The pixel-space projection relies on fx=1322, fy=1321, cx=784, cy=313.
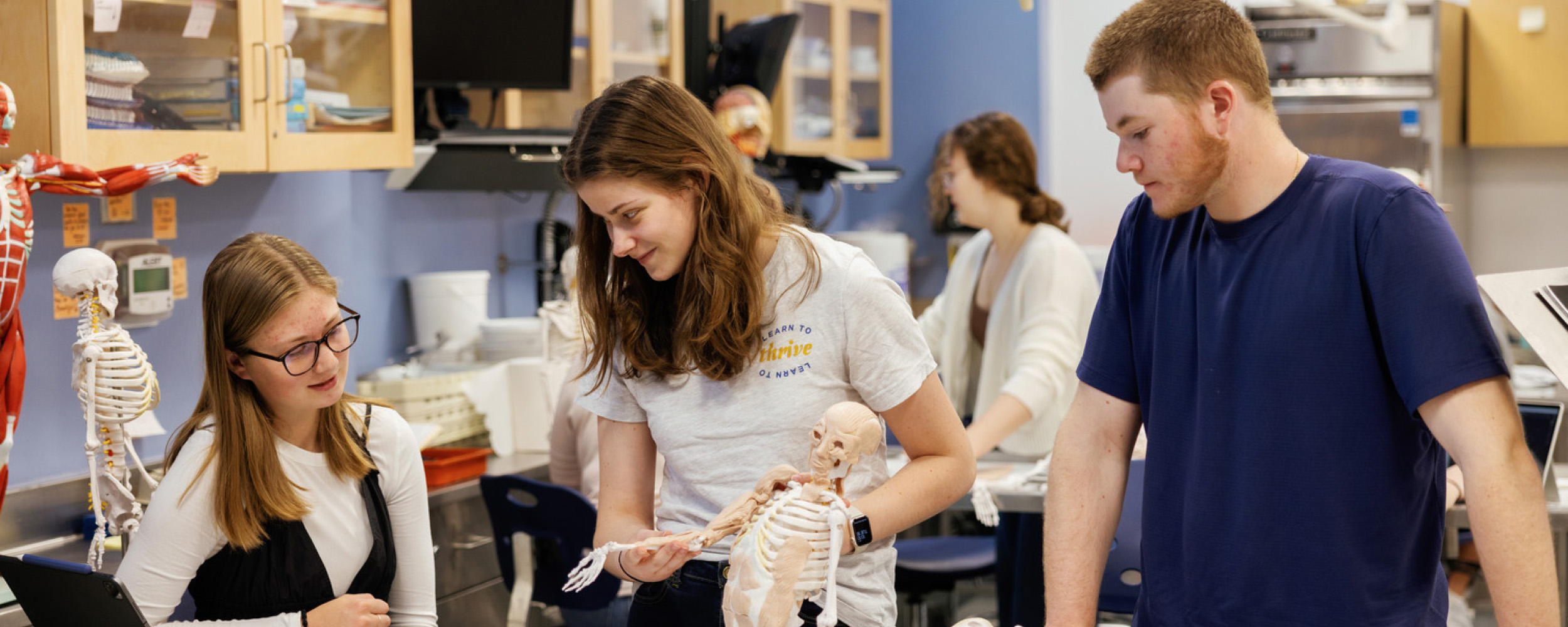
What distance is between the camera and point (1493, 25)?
4781 millimetres

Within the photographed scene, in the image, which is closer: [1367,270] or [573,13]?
[1367,270]

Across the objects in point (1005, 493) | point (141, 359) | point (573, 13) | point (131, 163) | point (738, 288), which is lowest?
point (1005, 493)

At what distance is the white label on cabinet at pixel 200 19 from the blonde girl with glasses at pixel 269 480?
1019 millimetres

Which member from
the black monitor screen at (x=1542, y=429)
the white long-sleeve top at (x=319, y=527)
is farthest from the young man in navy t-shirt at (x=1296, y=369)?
the black monitor screen at (x=1542, y=429)

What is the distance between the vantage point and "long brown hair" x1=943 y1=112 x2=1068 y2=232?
9.93ft

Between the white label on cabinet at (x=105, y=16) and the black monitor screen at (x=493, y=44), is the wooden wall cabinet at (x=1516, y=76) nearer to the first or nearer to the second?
the black monitor screen at (x=493, y=44)

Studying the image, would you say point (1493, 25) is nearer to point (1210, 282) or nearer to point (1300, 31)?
point (1300, 31)

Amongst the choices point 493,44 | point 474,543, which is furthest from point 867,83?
point 474,543

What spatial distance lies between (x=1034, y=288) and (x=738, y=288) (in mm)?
1559

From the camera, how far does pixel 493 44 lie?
10.9ft

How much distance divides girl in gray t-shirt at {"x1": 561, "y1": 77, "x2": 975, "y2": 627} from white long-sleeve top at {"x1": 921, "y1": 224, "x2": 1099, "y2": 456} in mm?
1344

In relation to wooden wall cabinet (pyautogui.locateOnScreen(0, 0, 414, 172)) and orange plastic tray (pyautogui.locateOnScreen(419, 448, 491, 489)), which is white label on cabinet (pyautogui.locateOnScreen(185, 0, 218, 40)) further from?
orange plastic tray (pyautogui.locateOnScreen(419, 448, 491, 489))

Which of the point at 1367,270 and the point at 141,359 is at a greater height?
the point at 1367,270

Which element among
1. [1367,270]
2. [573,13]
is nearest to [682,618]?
[1367,270]
